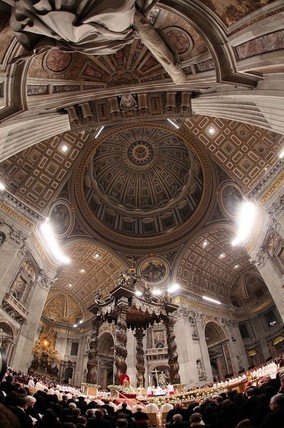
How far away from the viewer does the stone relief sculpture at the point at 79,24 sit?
5078 mm

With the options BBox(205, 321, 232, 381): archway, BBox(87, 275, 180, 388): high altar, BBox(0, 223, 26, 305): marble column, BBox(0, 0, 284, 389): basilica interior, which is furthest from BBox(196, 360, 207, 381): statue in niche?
BBox(0, 223, 26, 305): marble column

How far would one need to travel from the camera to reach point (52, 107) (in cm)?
962

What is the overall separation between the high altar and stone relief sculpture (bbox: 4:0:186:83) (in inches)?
410

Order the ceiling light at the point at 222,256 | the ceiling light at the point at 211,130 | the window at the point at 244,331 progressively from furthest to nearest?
the window at the point at 244,331, the ceiling light at the point at 222,256, the ceiling light at the point at 211,130

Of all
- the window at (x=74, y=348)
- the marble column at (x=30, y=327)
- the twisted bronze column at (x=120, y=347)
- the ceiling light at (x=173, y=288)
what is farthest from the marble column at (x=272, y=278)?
the window at (x=74, y=348)

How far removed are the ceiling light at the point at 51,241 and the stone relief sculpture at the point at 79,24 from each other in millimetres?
13054

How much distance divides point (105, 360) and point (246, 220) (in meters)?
16.5

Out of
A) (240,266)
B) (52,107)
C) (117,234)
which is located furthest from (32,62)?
(240,266)

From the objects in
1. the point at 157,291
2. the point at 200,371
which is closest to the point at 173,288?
the point at 157,291

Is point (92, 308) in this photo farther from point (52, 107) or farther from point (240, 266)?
point (240, 266)

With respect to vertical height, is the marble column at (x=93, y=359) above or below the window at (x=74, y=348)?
below

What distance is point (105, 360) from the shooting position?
24328mm

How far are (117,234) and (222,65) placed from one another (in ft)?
59.3

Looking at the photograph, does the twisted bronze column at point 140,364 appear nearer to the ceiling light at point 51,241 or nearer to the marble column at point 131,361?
the marble column at point 131,361
